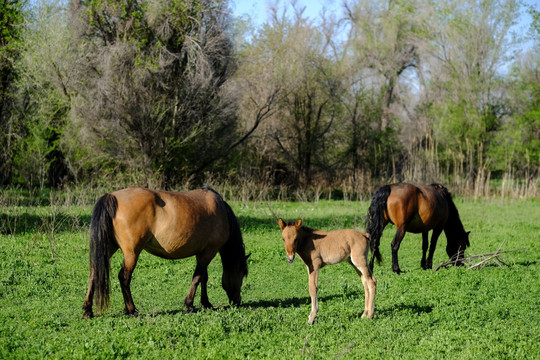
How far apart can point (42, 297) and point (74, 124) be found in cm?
1422

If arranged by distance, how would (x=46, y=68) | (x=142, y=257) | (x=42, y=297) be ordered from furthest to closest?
(x=46, y=68)
(x=142, y=257)
(x=42, y=297)

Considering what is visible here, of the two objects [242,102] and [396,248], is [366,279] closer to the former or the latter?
[396,248]

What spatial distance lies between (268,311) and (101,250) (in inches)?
85.6

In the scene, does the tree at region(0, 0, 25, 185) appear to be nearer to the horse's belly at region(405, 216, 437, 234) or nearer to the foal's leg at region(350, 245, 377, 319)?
the horse's belly at region(405, 216, 437, 234)

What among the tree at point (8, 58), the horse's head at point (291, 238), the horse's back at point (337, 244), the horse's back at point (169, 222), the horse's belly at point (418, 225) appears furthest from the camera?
the tree at point (8, 58)

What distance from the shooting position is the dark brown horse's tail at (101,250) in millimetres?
6305

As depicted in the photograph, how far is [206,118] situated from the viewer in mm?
21547

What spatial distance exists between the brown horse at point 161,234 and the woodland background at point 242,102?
10250mm

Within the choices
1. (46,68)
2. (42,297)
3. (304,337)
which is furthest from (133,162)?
(304,337)

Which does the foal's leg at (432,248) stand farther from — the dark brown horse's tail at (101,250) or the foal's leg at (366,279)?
the dark brown horse's tail at (101,250)

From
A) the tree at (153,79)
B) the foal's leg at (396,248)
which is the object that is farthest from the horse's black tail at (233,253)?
the tree at (153,79)

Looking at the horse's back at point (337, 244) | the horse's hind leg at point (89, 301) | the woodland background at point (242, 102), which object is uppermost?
the woodland background at point (242, 102)

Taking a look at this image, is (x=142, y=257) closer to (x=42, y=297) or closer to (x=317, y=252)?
(x=42, y=297)

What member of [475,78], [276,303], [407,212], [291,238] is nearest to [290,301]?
[276,303]
